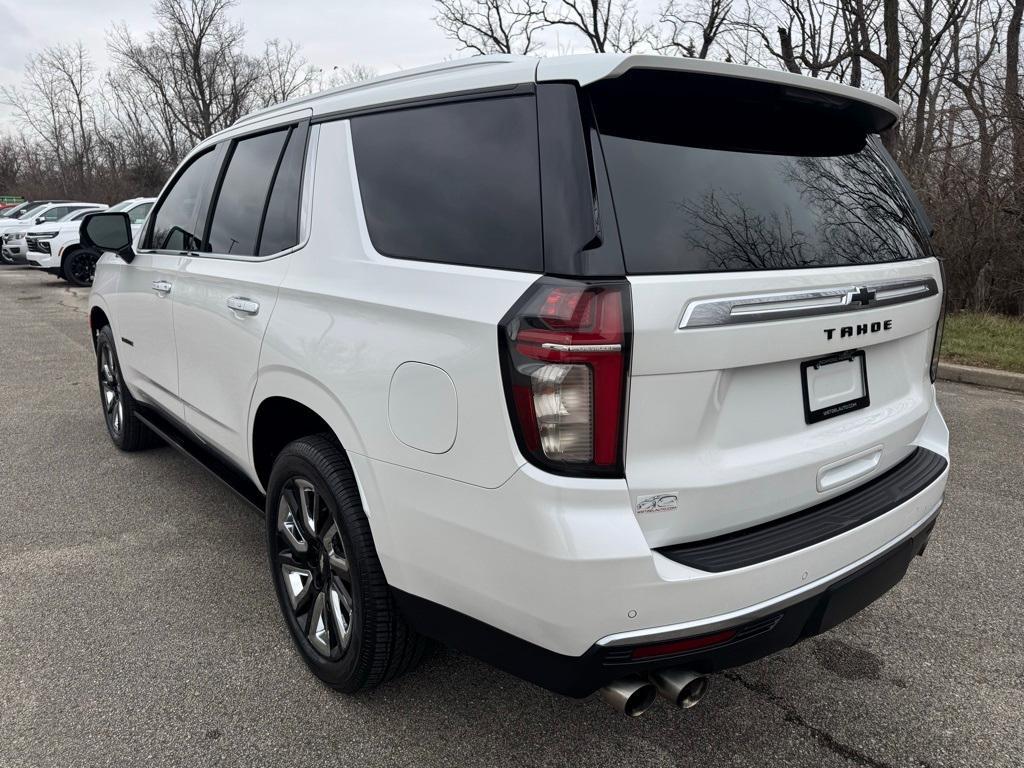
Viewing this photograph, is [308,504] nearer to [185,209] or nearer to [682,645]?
[682,645]

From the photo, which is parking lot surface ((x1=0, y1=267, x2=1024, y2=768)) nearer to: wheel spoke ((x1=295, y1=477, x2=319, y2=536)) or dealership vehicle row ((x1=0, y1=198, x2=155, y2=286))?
wheel spoke ((x1=295, y1=477, x2=319, y2=536))

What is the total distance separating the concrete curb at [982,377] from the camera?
675 cm

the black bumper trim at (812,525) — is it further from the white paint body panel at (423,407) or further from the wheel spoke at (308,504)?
the wheel spoke at (308,504)

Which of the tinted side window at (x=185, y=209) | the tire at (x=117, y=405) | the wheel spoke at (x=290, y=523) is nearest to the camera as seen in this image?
the wheel spoke at (x=290, y=523)

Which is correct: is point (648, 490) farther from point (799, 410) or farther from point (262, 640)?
point (262, 640)

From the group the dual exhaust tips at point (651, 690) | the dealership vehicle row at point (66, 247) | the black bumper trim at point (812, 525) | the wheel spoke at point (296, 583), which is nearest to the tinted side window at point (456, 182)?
the black bumper trim at point (812, 525)

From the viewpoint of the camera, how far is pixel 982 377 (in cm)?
693

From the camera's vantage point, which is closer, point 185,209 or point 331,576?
point 331,576

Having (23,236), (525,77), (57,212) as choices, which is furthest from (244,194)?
(57,212)

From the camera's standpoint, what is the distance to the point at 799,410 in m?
1.97

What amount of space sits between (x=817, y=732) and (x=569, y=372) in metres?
1.51

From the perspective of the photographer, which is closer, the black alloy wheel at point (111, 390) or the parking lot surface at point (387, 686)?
the parking lot surface at point (387, 686)

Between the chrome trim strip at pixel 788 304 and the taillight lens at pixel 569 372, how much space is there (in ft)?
0.59

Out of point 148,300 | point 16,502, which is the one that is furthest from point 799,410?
point 16,502
